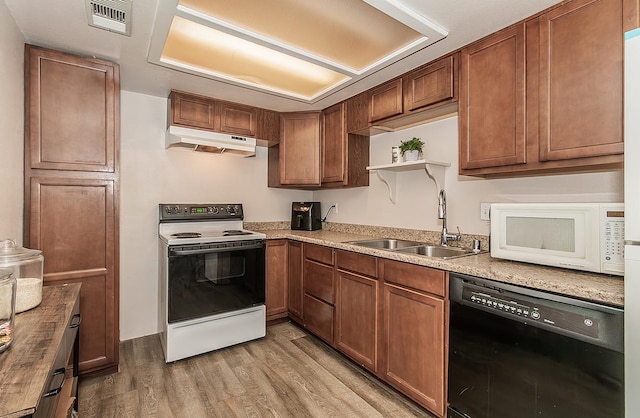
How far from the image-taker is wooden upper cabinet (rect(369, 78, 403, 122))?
97.8 inches

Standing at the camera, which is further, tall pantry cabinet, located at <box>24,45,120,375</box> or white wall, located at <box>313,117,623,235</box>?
tall pantry cabinet, located at <box>24,45,120,375</box>

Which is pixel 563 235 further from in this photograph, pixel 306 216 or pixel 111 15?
pixel 111 15

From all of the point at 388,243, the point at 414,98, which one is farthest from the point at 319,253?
the point at 414,98

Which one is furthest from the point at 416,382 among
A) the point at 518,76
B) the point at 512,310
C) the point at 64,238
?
the point at 64,238

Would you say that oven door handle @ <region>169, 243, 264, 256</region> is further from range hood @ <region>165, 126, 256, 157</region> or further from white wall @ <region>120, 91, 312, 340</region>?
range hood @ <region>165, 126, 256, 157</region>

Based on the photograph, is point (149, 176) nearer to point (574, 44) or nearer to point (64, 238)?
point (64, 238)

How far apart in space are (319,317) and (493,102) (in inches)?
83.3

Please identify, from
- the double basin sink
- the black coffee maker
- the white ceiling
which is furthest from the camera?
the black coffee maker

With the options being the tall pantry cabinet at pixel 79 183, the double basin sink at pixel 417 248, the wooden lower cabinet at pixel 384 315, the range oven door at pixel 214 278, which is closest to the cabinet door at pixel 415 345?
the wooden lower cabinet at pixel 384 315

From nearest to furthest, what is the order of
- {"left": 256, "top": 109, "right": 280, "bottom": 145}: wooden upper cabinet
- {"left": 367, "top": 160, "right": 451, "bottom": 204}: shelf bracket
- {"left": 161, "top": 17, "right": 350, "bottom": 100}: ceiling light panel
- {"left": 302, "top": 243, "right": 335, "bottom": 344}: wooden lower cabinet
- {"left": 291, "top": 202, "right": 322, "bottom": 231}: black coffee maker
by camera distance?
1. {"left": 161, "top": 17, "right": 350, "bottom": 100}: ceiling light panel
2. {"left": 367, "top": 160, "right": 451, "bottom": 204}: shelf bracket
3. {"left": 302, "top": 243, "right": 335, "bottom": 344}: wooden lower cabinet
4. {"left": 256, "top": 109, "right": 280, "bottom": 145}: wooden upper cabinet
5. {"left": 291, "top": 202, "right": 322, "bottom": 231}: black coffee maker

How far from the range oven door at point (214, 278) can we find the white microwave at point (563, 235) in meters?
1.97

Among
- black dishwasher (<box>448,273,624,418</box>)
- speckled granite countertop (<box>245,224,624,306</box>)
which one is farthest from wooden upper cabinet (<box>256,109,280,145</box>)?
black dishwasher (<box>448,273,624,418</box>)

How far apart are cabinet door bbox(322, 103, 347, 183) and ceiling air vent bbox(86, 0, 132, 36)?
1840 millimetres

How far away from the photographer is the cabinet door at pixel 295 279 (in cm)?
307
